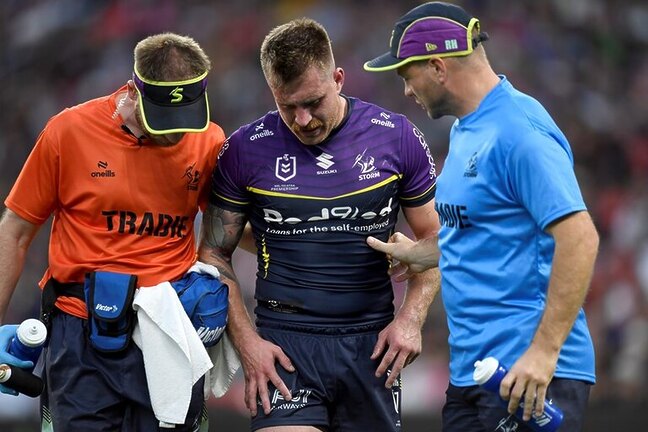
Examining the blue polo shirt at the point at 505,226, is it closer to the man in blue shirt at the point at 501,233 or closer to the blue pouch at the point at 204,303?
the man in blue shirt at the point at 501,233

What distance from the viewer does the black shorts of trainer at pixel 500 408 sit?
4598 mm

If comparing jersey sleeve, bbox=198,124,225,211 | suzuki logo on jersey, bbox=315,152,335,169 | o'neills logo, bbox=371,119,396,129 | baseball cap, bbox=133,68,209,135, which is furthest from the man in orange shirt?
o'neills logo, bbox=371,119,396,129

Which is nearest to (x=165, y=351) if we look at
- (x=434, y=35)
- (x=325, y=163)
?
(x=325, y=163)

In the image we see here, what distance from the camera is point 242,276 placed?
11.1m

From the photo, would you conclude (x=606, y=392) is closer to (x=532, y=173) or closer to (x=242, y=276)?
(x=242, y=276)

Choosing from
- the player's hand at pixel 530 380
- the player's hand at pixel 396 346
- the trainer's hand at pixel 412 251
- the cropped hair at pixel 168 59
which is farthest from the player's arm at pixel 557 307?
the cropped hair at pixel 168 59

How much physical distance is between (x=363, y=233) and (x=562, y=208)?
1512mm

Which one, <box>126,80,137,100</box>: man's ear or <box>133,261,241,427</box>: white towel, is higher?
<box>126,80,137,100</box>: man's ear

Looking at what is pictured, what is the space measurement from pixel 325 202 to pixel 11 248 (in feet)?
4.51

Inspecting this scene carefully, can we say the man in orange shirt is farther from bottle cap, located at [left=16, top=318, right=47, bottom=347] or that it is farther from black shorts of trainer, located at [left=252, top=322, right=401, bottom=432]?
black shorts of trainer, located at [left=252, top=322, right=401, bottom=432]

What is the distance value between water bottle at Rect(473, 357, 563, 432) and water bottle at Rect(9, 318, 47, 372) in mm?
1910

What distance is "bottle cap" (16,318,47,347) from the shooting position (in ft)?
17.4

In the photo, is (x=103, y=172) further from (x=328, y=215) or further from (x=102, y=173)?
(x=328, y=215)

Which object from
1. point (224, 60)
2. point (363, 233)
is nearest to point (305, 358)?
point (363, 233)
